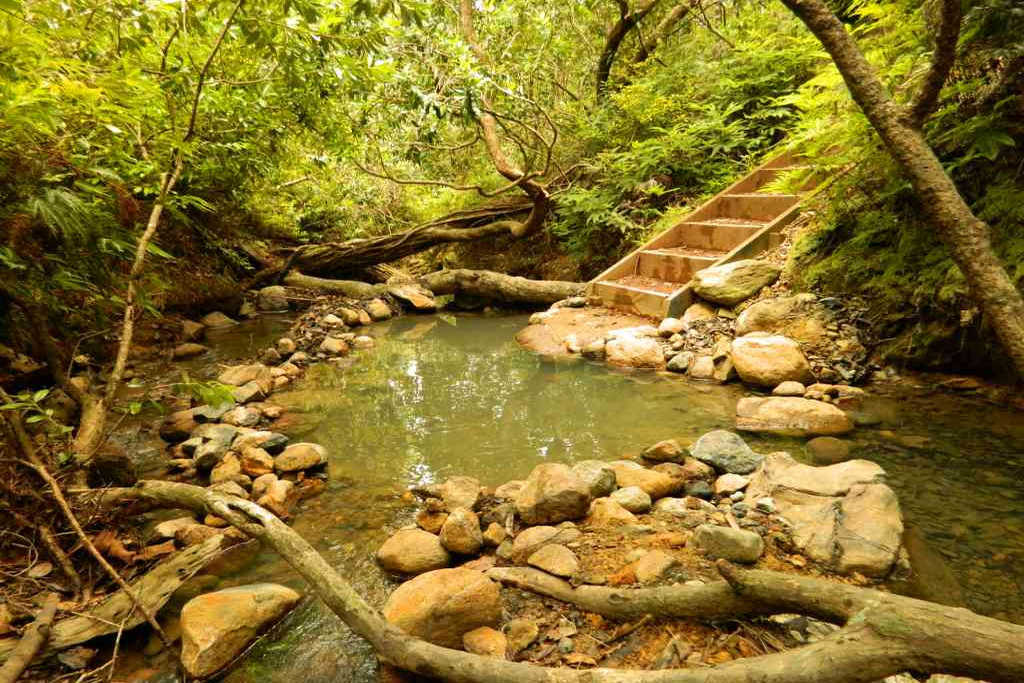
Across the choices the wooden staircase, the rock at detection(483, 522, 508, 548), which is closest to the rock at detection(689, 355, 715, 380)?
the wooden staircase

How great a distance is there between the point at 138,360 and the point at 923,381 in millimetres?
7626

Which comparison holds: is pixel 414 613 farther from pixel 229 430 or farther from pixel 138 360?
pixel 138 360

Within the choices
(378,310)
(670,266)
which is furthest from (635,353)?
(378,310)

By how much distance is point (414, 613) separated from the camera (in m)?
1.72

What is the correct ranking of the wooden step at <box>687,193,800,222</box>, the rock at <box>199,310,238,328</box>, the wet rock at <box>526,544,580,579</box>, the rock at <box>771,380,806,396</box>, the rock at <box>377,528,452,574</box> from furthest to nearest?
1. the rock at <box>199,310,238,328</box>
2. the wooden step at <box>687,193,800,222</box>
3. the rock at <box>771,380,806,396</box>
4. the rock at <box>377,528,452,574</box>
5. the wet rock at <box>526,544,580,579</box>

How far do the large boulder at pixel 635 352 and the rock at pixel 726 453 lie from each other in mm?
1926

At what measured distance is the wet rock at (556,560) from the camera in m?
1.94

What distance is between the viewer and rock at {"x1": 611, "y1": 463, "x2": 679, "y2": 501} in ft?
8.49

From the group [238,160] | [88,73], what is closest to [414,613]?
[88,73]

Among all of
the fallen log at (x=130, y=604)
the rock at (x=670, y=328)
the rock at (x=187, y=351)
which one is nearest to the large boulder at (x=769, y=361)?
the rock at (x=670, y=328)

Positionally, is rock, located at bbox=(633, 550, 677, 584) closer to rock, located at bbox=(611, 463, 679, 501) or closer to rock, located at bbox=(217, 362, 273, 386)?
rock, located at bbox=(611, 463, 679, 501)

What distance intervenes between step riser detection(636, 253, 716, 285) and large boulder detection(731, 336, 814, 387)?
1.99 m

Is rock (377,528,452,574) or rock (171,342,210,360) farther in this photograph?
rock (171,342,210,360)

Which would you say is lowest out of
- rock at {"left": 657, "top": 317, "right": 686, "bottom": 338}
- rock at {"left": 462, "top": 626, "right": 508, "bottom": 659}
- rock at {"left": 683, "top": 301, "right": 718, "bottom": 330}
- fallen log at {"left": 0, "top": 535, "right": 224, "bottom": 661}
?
fallen log at {"left": 0, "top": 535, "right": 224, "bottom": 661}
